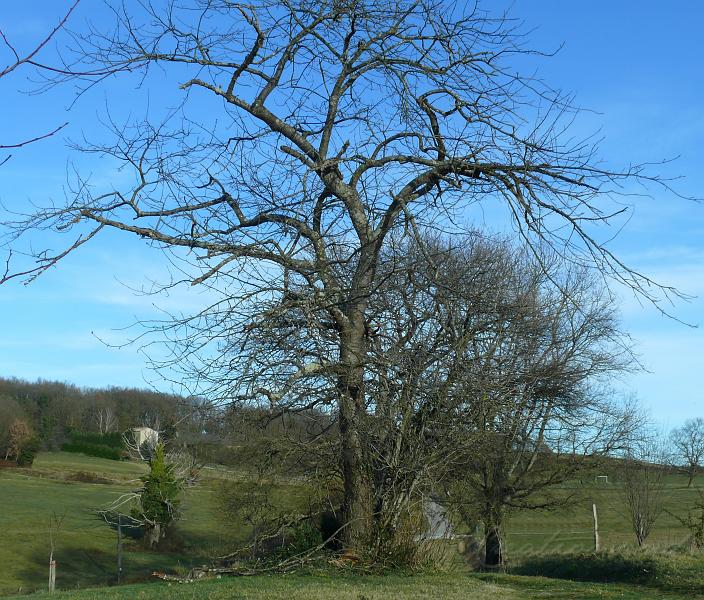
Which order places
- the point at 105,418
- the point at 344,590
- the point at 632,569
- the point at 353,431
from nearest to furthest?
the point at 344,590 → the point at 353,431 → the point at 632,569 → the point at 105,418

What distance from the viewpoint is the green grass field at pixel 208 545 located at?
8484 mm

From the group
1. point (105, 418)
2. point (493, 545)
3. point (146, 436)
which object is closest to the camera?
point (146, 436)

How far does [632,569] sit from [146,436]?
1163cm

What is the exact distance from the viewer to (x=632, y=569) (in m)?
16.8

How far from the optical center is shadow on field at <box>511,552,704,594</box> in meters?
13.4

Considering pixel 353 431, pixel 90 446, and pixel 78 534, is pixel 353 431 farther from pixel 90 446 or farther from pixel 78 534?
pixel 90 446

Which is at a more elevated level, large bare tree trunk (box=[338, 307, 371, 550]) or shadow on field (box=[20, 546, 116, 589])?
large bare tree trunk (box=[338, 307, 371, 550])

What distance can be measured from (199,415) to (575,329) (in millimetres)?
20137

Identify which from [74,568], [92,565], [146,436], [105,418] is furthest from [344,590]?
[105,418]

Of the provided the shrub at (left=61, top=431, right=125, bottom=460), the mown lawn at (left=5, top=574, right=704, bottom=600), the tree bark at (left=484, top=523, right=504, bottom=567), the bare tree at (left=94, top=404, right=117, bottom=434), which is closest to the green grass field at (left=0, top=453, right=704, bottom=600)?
the mown lawn at (left=5, top=574, right=704, bottom=600)

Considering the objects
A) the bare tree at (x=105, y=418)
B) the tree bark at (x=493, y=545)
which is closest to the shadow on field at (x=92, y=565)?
the bare tree at (x=105, y=418)

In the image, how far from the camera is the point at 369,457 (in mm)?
10117

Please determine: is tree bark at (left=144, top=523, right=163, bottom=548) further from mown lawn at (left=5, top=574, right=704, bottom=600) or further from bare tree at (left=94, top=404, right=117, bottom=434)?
mown lawn at (left=5, top=574, right=704, bottom=600)

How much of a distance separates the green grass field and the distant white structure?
5.27ft
